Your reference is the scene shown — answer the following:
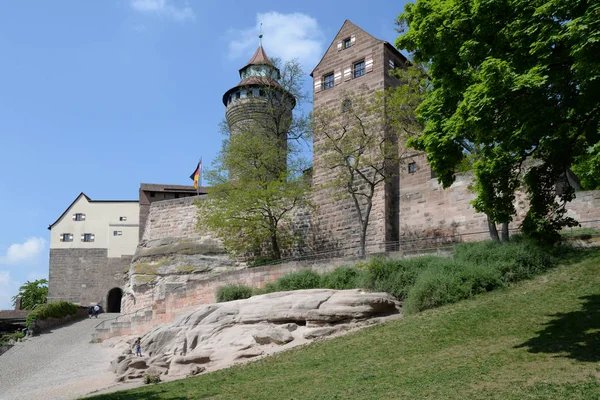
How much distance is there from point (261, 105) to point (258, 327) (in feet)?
102

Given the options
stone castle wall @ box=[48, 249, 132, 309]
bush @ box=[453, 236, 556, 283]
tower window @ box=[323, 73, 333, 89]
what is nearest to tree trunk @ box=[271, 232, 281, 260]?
tower window @ box=[323, 73, 333, 89]

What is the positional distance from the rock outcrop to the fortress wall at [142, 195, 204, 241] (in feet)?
59.5

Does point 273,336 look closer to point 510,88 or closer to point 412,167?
point 510,88

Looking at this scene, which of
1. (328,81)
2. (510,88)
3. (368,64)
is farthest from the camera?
(328,81)

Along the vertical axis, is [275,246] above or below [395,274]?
above

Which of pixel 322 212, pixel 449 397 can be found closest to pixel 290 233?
pixel 322 212

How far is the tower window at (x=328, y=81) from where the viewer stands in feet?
108

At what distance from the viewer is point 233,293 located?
25.3 metres

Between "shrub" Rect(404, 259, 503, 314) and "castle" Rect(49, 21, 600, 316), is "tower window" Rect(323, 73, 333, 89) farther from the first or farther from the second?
"shrub" Rect(404, 259, 503, 314)

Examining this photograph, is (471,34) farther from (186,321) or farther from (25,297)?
(25,297)

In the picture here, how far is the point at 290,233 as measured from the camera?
3356 centimetres

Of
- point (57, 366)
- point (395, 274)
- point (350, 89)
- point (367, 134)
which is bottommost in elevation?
point (57, 366)

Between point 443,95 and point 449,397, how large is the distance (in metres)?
6.39

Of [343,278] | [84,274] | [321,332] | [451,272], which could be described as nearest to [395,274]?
[451,272]
